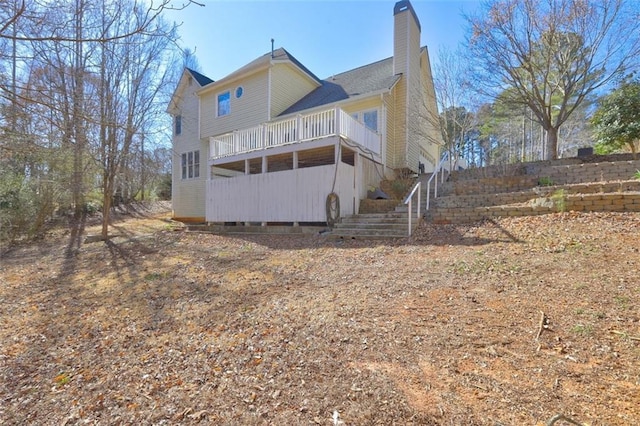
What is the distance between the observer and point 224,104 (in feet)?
48.5

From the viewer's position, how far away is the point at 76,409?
236 centimetres

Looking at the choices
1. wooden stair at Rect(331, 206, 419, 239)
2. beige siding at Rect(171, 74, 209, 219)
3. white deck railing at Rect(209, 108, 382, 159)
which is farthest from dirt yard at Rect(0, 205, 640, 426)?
beige siding at Rect(171, 74, 209, 219)

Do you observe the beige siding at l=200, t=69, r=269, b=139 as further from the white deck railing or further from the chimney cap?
the chimney cap

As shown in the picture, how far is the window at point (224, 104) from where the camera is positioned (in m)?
14.6

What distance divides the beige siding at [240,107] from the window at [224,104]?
18 centimetres

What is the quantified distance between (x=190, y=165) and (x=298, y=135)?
9027 millimetres

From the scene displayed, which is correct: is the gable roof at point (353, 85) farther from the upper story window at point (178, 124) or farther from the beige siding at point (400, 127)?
the upper story window at point (178, 124)

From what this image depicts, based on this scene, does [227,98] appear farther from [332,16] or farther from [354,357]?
[354,357]

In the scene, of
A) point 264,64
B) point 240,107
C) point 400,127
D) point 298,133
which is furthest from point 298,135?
point 240,107

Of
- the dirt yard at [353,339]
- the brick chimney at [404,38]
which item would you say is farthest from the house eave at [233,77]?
the dirt yard at [353,339]

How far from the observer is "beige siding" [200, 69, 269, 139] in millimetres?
13289

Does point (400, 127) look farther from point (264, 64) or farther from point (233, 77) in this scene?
point (233, 77)

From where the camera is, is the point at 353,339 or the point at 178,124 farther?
the point at 178,124

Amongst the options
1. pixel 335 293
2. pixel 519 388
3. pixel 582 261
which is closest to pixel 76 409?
pixel 335 293
